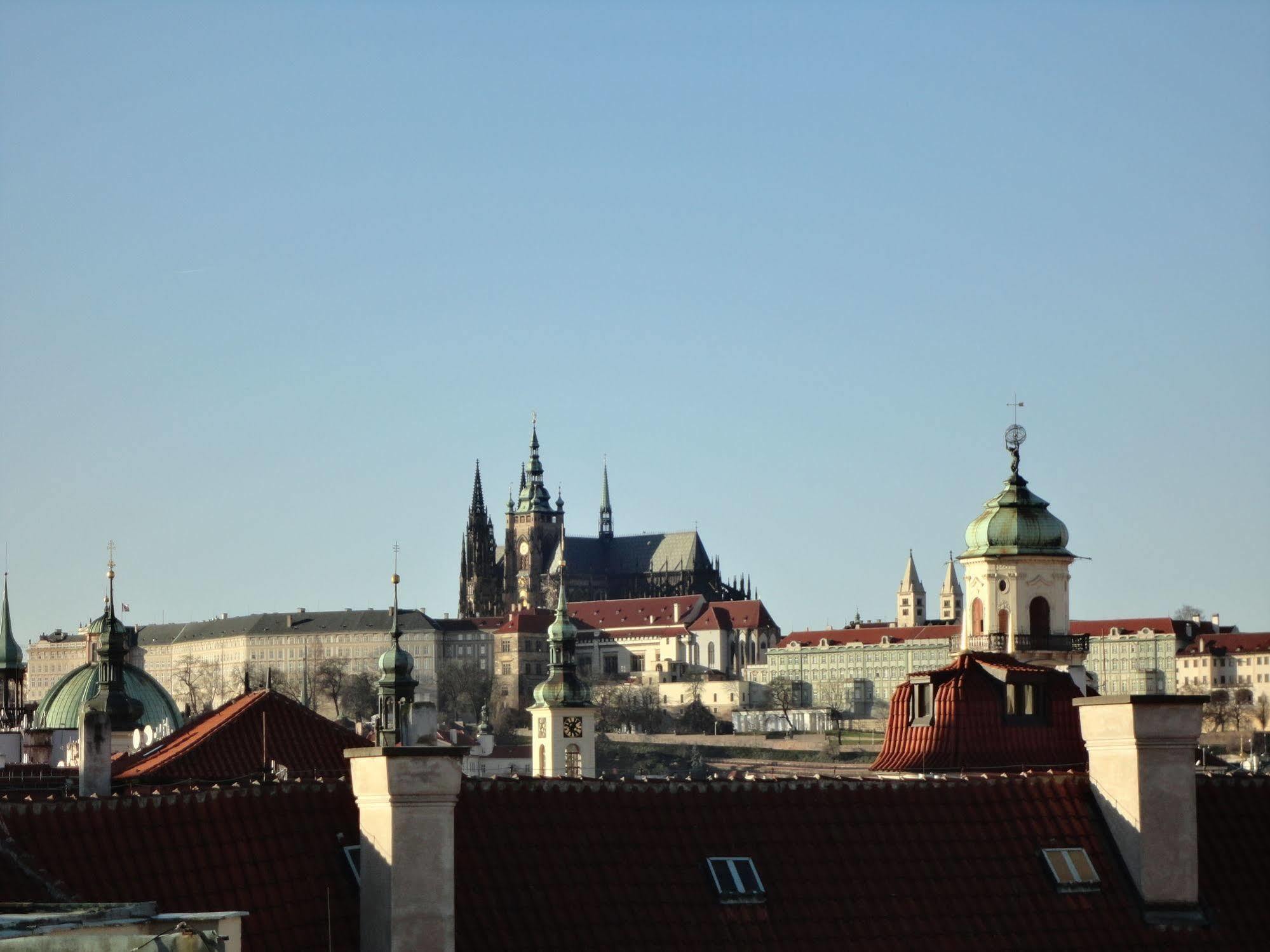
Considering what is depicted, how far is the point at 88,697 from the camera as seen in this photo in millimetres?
58969

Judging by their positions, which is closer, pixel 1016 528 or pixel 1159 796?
pixel 1159 796

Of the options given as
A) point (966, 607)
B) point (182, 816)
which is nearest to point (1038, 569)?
point (966, 607)

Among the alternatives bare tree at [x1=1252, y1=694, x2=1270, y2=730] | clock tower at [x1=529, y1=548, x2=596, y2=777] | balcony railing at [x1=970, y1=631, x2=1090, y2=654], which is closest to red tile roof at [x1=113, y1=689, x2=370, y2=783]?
balcony railing at [x1=970, y1=631, x2=1090, y2=654]

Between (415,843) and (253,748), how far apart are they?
2008cm

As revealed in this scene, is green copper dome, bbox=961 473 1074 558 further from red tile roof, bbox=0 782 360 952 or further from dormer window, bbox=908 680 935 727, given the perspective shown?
red tile roof, bbox=0 782 360 952

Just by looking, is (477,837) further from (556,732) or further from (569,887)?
(556,732)

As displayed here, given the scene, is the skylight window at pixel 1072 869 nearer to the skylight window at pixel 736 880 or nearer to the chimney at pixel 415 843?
the skylight window at pixel 736 880

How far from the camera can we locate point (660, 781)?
21266 mm

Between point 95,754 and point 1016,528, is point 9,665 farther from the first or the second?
point 95,754

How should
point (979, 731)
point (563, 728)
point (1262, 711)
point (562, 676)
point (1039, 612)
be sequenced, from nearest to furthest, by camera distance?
1. point (979, 731)
2. point (1039, 612)
3. point (563, 728)
4. point (562, 676)
5. point (1262, 711)

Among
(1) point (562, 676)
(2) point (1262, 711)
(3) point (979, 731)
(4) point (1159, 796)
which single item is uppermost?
(2) point (1262, 711)

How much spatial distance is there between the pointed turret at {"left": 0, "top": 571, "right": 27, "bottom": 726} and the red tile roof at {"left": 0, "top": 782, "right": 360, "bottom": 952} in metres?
76.8

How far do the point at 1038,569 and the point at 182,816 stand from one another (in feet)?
151

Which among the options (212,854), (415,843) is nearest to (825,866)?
(415,843)
